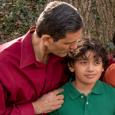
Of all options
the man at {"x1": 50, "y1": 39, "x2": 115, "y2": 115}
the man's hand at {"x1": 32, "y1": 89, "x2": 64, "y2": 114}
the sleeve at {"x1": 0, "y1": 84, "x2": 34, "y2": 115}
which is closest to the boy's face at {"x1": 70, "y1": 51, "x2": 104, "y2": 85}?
the man at {"x1": 50, "y1": 39, "x2": 115, "y2": 115}

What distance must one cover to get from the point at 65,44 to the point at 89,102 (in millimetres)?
714

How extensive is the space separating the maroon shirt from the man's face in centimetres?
24

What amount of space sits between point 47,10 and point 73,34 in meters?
0.32

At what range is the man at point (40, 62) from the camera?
10.1 feet

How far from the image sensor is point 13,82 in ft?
10.8

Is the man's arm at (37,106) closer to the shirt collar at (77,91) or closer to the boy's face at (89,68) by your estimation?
the shirt collar at (77,91)

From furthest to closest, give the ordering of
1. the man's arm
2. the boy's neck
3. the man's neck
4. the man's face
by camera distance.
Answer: the boy's neck < the man's arm < the man's neck < the man's face

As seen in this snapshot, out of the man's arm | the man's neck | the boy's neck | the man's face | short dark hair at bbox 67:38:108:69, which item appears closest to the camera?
the man's face

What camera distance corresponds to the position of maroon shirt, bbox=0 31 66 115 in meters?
3.28

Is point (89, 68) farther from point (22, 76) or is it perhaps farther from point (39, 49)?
point (22, 76)

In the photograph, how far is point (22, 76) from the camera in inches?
132

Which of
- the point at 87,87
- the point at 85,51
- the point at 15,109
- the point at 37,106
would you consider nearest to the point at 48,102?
the point at 37,106

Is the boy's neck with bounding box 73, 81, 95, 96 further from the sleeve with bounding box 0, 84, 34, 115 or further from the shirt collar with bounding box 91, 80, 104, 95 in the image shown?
the sleeve with bounding box 0, 84, 34, 115

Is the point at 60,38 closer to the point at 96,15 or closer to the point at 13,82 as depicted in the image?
the point at 13,82
